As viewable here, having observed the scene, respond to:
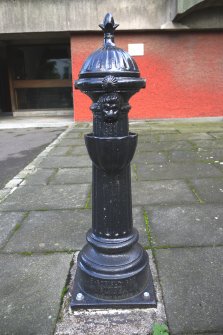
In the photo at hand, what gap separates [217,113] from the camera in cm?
1067

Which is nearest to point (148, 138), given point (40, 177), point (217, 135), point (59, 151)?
point (217, 135)

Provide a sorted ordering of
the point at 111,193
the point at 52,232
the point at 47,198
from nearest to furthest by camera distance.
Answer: the point at 111,193 → the point at 52,232 → the point at 47,198

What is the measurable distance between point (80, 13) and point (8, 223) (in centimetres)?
824

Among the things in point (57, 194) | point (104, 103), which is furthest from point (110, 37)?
point (57, 194)

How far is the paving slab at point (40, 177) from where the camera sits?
4.33 m

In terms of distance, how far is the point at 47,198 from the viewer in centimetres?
370

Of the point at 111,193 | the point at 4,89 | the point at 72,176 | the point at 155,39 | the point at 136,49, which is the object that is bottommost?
the point at 72,176

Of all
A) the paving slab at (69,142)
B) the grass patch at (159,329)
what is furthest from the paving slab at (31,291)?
the paving slab at (69,142)

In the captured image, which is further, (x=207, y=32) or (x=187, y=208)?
(x=207, y=32)

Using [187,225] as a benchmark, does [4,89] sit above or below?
above

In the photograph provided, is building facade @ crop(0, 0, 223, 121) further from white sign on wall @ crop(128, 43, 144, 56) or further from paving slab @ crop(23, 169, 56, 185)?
paving slab @ crop(23, 169, 56, 185)

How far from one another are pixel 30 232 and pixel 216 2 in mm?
8714

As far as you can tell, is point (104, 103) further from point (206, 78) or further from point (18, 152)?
point (206, 78)

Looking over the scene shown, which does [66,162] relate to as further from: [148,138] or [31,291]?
[31,291]
